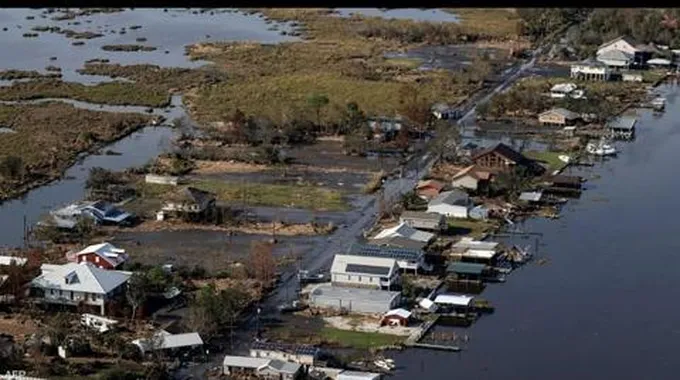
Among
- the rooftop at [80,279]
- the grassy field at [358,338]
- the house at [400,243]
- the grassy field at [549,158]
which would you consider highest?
the rooftop at [80,279]

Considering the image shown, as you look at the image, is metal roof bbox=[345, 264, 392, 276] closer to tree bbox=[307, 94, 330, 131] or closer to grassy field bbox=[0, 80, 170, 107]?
tree bbox=[307, 94, 330, 131]

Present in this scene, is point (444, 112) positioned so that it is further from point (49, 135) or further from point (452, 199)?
point (49, 135)

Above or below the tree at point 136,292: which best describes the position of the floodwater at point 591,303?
below

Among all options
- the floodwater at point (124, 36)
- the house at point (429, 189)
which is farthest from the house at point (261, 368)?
the floodwater at point (124, 36)

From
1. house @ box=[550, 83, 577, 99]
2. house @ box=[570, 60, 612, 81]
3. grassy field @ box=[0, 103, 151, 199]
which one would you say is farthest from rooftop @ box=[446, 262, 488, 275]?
house @ box=[570, 60, 612, 81]

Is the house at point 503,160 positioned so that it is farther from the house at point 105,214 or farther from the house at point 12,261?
the house at point 12,261

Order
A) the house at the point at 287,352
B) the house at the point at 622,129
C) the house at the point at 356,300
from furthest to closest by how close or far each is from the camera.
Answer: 1. the house at the point at 622,129
2. the house at the point at 356,300
3. the house at the point at 287,352

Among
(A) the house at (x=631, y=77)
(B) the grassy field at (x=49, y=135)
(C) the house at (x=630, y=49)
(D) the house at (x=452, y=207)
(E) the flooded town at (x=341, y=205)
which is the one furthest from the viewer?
(C) the house at (x=630, y=49)

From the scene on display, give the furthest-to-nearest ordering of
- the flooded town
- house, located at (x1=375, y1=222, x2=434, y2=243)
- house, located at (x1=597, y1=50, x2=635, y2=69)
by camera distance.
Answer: house, located at (x1=597, y1=50, x2=635, y2=69)
house, located at (x1=375, y1=222, x2=434, y2=243)
the flooded town
